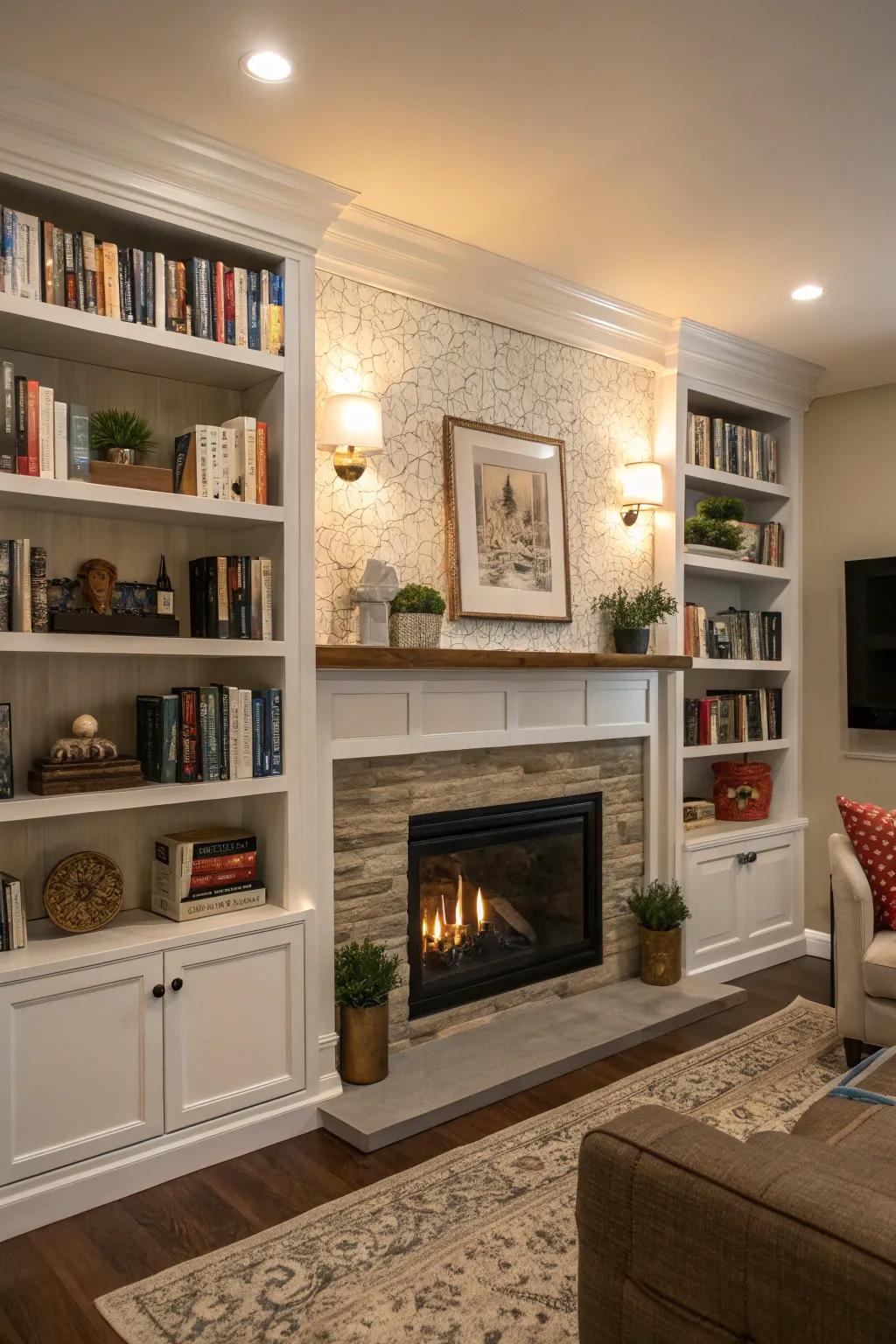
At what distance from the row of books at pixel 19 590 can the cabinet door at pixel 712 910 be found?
9.56ft

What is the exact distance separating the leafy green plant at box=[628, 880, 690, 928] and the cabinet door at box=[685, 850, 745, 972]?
0.20 metres

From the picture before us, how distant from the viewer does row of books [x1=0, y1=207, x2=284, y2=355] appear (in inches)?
96.8

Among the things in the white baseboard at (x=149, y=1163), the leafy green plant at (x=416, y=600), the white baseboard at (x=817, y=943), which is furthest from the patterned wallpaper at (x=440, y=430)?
the white baseboard at (x=817, y=943)

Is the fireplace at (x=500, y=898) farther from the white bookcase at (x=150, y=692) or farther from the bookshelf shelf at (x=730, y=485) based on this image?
the bookshelf shelf at (x=730, y=485)

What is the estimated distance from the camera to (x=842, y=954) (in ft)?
11.2

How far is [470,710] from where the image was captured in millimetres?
3545

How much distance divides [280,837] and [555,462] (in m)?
1.86

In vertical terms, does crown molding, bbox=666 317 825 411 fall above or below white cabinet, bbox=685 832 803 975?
above

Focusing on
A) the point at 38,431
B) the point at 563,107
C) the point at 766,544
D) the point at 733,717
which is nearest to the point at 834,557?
the point at 766,544

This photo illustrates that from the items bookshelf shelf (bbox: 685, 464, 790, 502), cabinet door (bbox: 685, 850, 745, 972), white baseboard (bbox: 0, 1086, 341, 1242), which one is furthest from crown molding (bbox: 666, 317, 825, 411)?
white baseboard (bbox: 0, 1086, 341, 1242)

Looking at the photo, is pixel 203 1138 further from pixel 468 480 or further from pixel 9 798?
pixel 468 480

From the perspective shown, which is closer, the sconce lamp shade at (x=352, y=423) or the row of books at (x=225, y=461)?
the row of books at (x=225, y=461)

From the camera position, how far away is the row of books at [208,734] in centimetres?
274

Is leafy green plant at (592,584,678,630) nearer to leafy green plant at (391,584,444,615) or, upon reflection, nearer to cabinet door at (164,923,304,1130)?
leafy green plant at (391,584,444,615)
